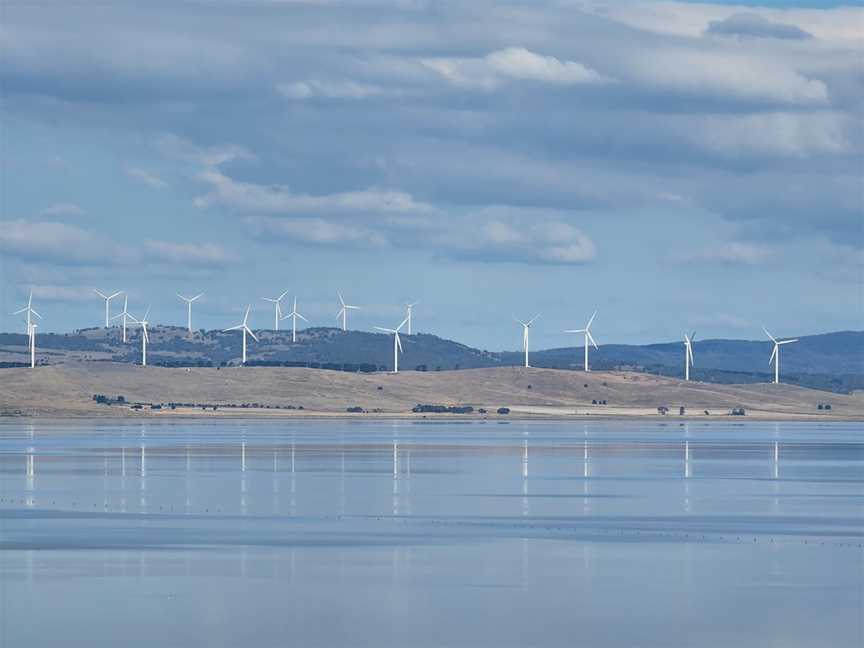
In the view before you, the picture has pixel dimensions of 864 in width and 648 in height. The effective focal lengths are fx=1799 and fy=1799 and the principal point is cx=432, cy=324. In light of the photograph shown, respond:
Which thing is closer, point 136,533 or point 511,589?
point 511,589

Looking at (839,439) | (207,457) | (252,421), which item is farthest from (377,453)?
(252,421)

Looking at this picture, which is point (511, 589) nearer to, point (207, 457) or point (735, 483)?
point (735, 483)

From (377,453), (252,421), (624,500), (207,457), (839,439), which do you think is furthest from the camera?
(252,421)

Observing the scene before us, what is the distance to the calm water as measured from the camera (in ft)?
105

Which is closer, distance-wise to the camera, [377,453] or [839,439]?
[377,453]

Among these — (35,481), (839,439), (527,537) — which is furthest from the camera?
(839,439)

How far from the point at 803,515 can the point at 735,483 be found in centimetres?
1684

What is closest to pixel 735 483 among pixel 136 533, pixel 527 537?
pixel 527 537

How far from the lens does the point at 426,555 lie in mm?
42844

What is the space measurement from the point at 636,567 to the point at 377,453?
58.1 m

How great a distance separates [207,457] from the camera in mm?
91500

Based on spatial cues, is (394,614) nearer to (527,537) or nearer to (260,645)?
(260,645)

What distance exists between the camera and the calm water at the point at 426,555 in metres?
32.1

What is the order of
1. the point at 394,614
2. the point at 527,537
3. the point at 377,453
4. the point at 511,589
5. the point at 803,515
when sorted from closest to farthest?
the point at 394,614
the point at 511,589
the point at 527,537
the point at 803,515
the point at 377,453
